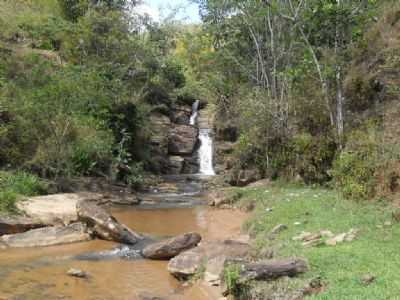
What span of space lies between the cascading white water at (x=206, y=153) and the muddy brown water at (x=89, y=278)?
17.4 meters

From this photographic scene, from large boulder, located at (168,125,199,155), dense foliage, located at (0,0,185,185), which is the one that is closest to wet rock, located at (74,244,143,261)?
dense foliage, located at (0,0,185,185)

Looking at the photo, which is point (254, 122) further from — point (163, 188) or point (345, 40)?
point (163, 188)

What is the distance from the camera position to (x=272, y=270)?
293 inches

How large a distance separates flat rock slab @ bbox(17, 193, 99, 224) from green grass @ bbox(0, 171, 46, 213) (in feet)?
1.04

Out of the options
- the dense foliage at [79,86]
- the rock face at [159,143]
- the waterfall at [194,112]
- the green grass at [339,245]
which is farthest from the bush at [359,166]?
the waterfall at [194,112]

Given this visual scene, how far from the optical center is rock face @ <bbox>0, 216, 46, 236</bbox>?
1334 centimetres

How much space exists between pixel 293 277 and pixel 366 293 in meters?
1.35

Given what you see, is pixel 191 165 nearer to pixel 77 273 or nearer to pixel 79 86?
pixel 79 86

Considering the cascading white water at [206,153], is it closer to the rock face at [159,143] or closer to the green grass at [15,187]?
the rock face at [159,143]

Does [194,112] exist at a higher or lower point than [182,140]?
higher

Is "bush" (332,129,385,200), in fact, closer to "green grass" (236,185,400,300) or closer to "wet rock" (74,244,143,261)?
"green grass" (236,185,400,300)

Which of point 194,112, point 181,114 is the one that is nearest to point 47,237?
point 181,114

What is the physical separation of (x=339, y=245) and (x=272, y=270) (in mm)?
2000

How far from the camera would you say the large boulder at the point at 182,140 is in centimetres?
3294
